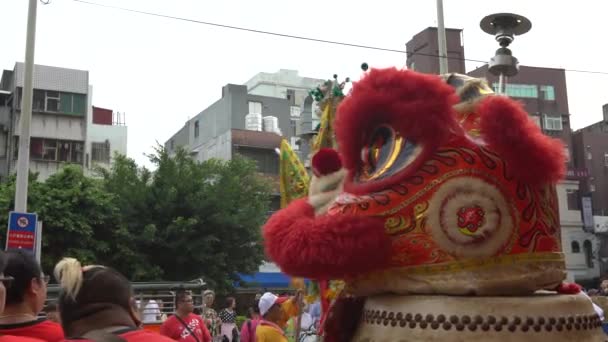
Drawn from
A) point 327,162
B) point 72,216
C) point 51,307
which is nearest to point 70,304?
point 327,162

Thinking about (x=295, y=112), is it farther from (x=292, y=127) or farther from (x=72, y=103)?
(x=72, y=103)

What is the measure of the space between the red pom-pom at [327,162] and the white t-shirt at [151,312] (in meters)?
5.08

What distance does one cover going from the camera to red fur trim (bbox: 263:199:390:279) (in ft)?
8.37

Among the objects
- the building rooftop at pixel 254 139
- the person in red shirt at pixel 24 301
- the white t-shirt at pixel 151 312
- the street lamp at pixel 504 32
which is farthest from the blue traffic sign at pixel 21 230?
the building rooftop at pixel 254 139

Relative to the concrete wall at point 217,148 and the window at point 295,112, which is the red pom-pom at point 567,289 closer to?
the concrete wall at point 217,148

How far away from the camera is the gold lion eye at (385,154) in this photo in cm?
265

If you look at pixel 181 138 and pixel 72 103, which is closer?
pixel 72 103

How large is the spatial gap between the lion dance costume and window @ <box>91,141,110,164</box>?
99.3 ft

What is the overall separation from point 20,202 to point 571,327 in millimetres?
8274

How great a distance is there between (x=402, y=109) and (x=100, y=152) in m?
30.8

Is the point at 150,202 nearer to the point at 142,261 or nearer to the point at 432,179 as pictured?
the point at 142,261

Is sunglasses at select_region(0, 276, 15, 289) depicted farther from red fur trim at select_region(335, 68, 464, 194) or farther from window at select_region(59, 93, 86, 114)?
window at select_region(59, 93, 86, 114)

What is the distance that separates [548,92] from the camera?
33.7 m

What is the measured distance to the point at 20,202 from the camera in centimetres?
921
